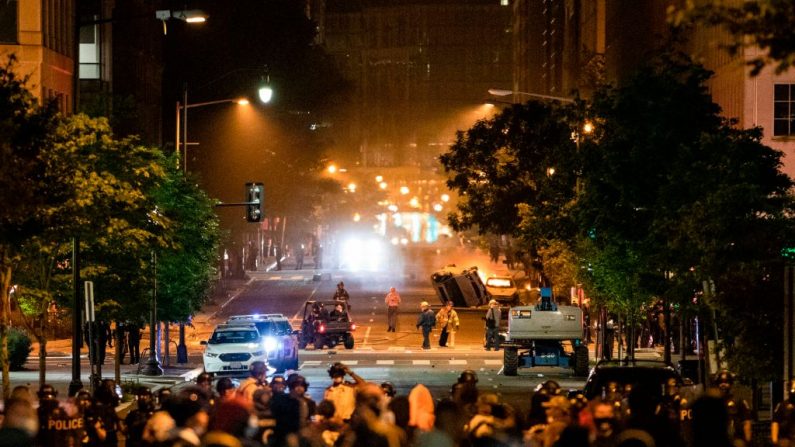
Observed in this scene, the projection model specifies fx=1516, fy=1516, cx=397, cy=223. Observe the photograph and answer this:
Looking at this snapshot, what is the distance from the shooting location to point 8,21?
2045 inches

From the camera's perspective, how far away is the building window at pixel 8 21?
170 ft

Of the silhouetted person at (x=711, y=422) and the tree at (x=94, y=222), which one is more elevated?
the tree at (x=94, y=222)

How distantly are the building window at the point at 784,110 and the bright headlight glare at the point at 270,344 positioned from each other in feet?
60.4

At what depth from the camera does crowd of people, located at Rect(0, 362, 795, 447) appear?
39.3ft

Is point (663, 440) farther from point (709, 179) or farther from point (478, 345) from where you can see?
point (478, 345)

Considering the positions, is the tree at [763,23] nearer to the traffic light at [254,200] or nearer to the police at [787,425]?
the police at [787,425]

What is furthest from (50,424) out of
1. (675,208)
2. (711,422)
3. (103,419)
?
(675,208)

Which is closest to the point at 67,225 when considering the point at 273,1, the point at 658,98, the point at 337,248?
the point at 658,98

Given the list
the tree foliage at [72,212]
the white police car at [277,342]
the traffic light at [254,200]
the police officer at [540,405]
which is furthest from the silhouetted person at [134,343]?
the police officer at [540,405]

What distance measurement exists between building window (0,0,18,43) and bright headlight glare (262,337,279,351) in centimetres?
1769

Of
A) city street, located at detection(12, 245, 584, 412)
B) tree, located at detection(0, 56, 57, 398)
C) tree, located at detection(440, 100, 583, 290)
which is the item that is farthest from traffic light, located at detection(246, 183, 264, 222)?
tree, located at detection(0, 56, 57, 398)

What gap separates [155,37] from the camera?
83.8 m

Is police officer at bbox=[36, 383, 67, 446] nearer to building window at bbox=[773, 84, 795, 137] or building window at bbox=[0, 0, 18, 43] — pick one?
building window at bbox=[773, 84, 795, 137]

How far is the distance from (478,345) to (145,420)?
127 ft
